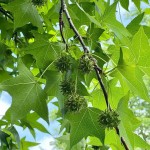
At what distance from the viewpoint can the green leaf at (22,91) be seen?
135 centimetres

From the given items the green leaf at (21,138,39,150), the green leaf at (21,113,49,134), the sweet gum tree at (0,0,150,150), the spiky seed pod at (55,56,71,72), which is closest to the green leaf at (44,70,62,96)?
the sweet gum tree at (0,0,150,150)

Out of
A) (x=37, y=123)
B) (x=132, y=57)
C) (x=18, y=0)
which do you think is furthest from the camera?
(x=37, y=123)

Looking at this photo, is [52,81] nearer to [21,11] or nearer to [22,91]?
[22,91]

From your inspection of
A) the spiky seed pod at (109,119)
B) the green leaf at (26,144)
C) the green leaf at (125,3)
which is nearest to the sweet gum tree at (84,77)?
the spiky seed pod at (109,119)

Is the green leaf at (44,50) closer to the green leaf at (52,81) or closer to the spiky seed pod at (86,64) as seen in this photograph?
the green leaf at (52,81)

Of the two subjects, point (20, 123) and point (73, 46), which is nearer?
point (73, 46)

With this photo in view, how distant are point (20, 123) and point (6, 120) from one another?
17 centimetres

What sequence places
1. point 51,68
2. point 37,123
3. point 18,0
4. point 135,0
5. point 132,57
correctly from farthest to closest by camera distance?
point 37,123
point 135,0
point 18,0
point 51,68
point 132,57

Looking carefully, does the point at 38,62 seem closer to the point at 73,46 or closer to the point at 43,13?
the point at 73,46

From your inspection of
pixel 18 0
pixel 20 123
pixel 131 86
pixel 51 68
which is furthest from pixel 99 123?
pixel 20 123

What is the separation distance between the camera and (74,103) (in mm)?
1242

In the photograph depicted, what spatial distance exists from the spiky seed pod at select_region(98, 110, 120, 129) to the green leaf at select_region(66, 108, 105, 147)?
68mm

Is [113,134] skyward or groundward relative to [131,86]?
groundward

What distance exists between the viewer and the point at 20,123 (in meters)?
2.02
